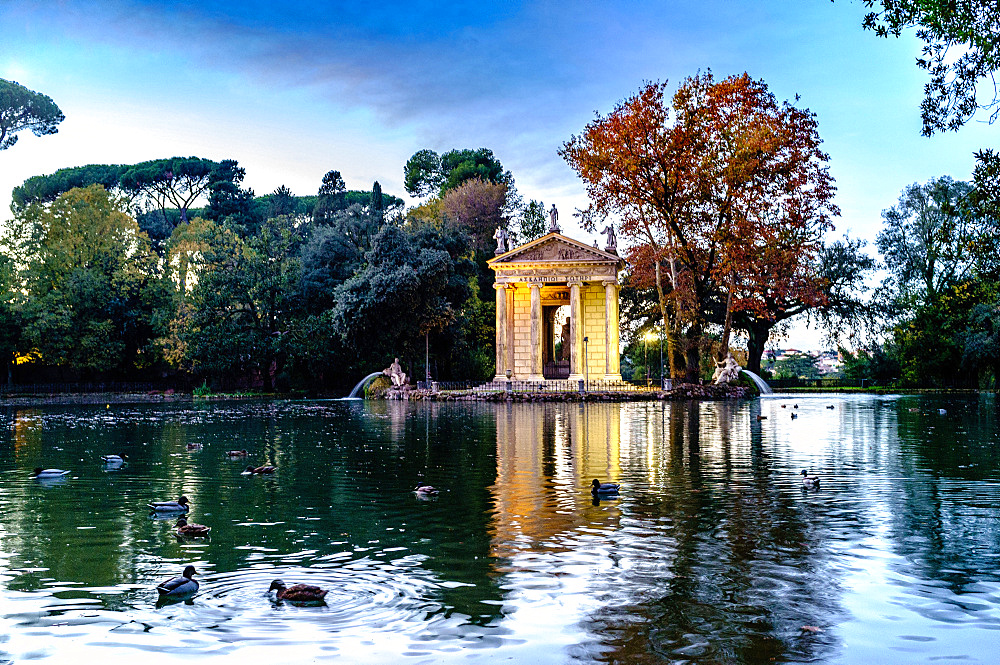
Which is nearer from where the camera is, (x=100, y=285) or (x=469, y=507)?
(x=469, y=507)

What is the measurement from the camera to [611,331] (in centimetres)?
6144

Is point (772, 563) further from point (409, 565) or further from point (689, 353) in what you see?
point (689, 353)

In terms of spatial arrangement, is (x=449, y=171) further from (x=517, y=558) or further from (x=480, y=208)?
(x=517, y=558)

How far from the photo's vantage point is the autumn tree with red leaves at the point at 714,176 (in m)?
41.7

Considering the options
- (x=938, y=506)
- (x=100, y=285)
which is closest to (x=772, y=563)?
(x=938, y=506)

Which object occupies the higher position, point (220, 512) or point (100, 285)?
point (100, 285)

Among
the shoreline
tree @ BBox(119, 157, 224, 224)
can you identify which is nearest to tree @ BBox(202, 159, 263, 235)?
tree @ BBox(119, 157, 224, 224)

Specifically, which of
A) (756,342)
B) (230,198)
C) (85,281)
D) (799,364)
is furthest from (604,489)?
(799,364)


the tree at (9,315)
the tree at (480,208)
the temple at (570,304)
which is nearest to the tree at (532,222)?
the tree at (480,208)

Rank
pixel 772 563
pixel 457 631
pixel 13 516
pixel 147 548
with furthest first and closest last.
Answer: pixel 13 516, pixel 147 548, pixel 772 563, pixel 457 631

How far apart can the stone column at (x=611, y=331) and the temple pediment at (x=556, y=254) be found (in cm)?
266

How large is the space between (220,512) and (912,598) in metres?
8.37

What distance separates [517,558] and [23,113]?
3130 inches

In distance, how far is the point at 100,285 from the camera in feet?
188
